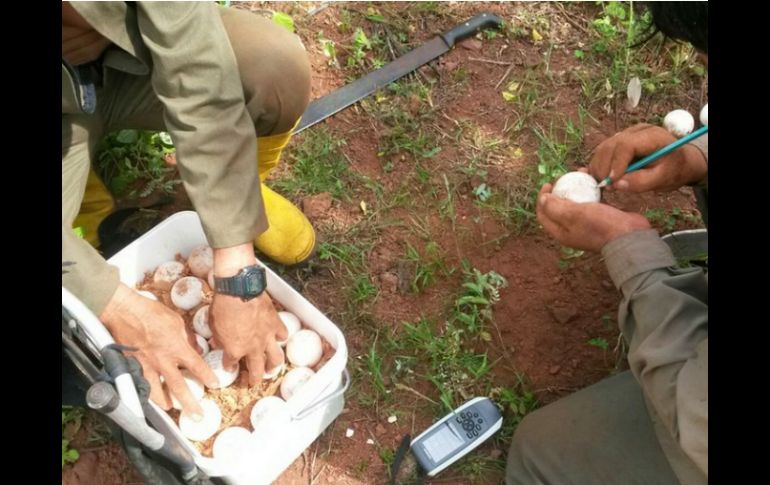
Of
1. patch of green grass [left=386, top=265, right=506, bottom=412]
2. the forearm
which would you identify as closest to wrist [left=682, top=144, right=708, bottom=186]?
patch of green grass [left=386, top=265, right=506, bottom=412]

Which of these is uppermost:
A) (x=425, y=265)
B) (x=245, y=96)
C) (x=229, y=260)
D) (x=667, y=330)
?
(x=245, y=96)

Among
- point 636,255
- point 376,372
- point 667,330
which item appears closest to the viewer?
point 667,330

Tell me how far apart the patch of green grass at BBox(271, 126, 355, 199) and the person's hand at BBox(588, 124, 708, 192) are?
36.8 inches

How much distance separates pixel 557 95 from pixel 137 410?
78.0 inches

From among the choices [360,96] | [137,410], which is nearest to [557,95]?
[360,96]

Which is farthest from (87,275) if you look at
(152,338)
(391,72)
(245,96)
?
(391,72)

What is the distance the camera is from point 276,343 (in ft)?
5.45

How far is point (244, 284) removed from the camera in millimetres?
1561

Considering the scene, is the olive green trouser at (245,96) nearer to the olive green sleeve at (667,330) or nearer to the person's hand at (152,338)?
the person's hand at (152,338)

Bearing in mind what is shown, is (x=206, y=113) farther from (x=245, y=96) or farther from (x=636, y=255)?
(x=636, y=255)

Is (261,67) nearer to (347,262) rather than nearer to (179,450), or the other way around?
(347,262)

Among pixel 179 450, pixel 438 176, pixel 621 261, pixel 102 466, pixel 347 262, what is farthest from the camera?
pixel 438 176

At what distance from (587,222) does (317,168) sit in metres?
1.07

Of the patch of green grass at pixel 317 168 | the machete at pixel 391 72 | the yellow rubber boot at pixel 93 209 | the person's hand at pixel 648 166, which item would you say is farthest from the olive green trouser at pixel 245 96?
the person's hand at pixel 648 166
